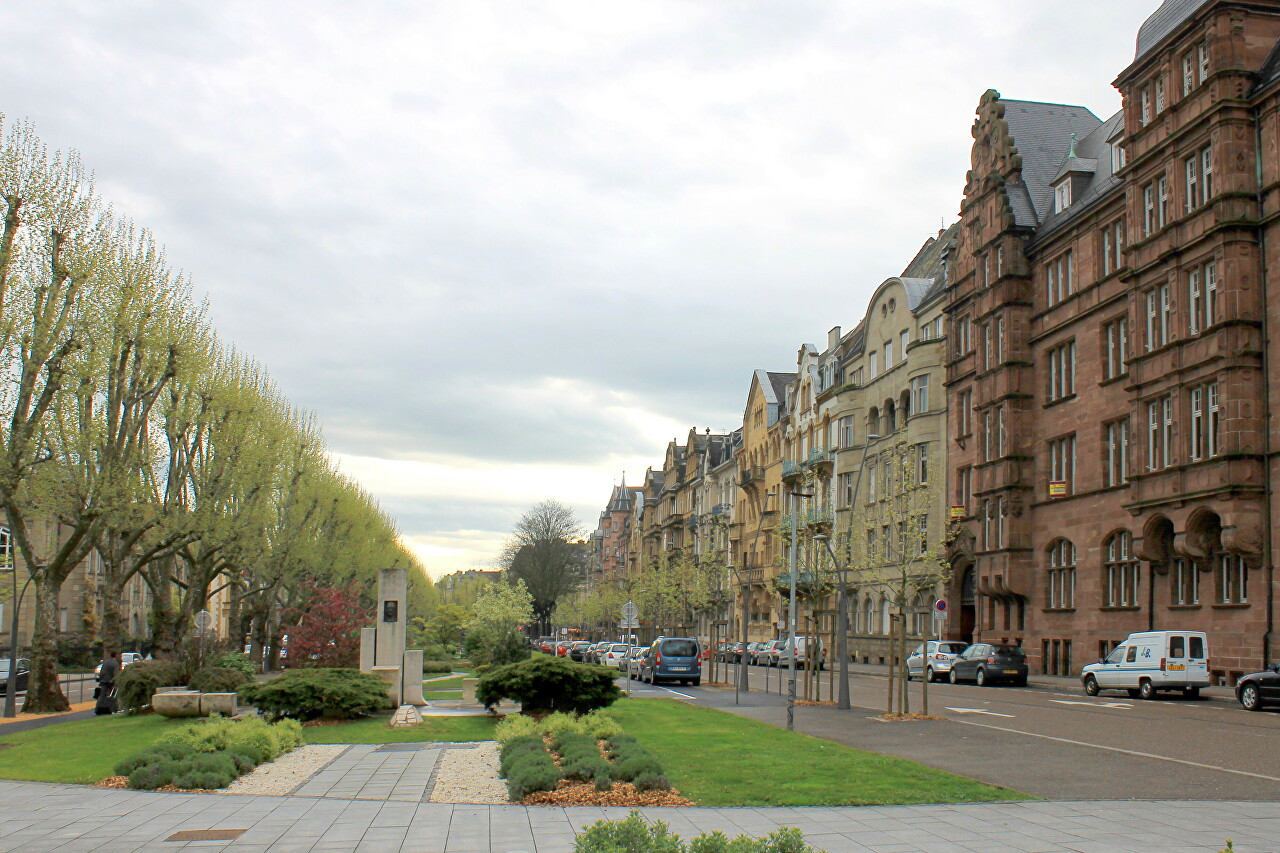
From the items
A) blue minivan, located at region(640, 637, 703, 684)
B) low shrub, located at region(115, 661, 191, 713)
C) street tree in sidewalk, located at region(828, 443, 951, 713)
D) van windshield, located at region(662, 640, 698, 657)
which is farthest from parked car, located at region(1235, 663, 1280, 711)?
low shrub, located at region(115, 661, 191, 713)

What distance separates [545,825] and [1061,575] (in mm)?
37538

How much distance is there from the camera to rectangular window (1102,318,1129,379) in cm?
4075

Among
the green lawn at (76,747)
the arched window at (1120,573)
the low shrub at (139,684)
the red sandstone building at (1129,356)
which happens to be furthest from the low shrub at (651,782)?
the arched window at (1120,573)

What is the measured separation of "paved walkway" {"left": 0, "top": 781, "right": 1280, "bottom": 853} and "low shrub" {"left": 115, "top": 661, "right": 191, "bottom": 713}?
13034 mm

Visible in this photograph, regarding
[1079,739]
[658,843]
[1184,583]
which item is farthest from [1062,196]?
[658,843]

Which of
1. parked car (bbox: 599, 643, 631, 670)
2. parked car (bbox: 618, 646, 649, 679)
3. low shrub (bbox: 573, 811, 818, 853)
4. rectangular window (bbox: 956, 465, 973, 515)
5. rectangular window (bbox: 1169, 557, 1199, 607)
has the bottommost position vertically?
parked car (bbox: 599, 643, 631, 670)

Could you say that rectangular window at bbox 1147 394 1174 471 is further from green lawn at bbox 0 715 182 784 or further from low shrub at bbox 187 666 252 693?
green lawn at bbox 0 715 182 784

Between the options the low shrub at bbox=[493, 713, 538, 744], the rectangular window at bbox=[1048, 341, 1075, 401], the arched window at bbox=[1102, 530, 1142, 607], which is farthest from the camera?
the rectangular window at bbox=[1048, 341, 1075, 401]

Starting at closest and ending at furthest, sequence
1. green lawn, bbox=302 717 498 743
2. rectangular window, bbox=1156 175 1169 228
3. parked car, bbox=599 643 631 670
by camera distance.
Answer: green lawn, bbox=302 717 498 743 → rectangular window, bbox=1156 175 1169 228 → parked car, bbox=599 643 631 670

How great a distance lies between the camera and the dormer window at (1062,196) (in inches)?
1833

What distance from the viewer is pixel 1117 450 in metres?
41.4

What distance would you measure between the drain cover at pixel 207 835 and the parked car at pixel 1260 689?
23.7m

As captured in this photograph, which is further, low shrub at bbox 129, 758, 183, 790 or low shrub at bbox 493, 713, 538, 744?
low shrub at bbox 493, 713, 538, 744

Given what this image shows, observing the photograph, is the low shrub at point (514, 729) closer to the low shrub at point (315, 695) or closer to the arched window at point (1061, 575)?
the low shrub at point (315, 695)
